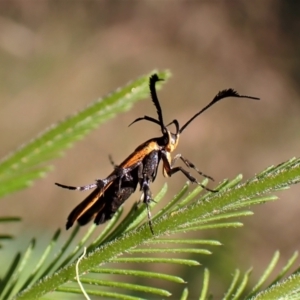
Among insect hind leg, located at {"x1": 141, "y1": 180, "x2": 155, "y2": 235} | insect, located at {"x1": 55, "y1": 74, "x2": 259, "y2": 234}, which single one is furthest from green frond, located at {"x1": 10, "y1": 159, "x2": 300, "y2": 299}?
insect, located at {"x1": 55, "y1": 74, "x2": 259, "y2": 234}


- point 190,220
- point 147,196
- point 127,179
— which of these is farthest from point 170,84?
point 190,220

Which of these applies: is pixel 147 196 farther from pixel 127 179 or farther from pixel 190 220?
pixel 190 220

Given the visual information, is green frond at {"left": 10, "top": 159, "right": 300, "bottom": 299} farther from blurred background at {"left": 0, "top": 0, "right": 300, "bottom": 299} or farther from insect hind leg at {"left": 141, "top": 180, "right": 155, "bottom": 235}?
blurred background at {"left": 0, "top": 0, "right": 300, "bottom": 299}

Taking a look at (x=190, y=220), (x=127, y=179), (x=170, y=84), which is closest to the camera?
(x=190, y=220)

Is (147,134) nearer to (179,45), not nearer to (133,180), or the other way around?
(179,45)

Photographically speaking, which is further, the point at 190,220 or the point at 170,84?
the point at 170,84

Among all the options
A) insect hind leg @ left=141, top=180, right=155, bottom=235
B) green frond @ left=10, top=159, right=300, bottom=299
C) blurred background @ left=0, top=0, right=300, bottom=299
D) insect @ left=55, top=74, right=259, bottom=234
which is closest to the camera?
green frond @ left=10, top=159, right=300, bottom=299

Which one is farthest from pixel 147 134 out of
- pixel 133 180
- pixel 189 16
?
pixel 133 180

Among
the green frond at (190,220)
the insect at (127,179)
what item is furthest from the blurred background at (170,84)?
the green frond at (190,220)
